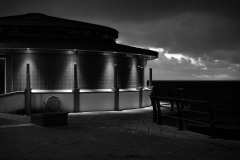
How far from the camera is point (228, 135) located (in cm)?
2755

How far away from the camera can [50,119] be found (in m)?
11.2

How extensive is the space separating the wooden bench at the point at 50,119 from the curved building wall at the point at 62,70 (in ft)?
22.3

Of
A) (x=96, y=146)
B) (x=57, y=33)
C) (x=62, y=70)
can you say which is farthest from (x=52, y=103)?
(x=96, y=146)

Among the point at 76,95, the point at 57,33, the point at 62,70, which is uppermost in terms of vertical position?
the point at 57,33

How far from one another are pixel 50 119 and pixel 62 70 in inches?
293

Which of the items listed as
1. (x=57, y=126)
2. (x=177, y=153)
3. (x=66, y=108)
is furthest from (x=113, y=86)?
(x=177, y=153)

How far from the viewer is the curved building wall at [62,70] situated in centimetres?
1797

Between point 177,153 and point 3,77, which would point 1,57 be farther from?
point 177,153

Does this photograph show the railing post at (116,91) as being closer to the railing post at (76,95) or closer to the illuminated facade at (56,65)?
the illuminated facade at (56,65)

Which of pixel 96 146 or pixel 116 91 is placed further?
pixel 116 91

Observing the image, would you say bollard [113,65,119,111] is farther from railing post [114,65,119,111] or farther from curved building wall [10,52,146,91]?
curved building wall [10,52,146,91]

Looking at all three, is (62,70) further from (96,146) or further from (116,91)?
(96,146)

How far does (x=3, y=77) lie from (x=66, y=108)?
14.6ft

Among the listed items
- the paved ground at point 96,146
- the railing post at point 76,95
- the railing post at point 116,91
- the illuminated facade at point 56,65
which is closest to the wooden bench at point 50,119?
the paved ground at point 96,146
